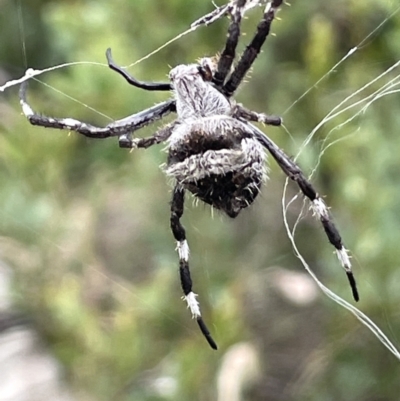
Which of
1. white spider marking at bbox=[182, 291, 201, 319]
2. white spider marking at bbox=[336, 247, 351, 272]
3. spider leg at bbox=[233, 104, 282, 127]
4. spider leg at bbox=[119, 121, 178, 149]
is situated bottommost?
white spider marking at bbox=[336, 247, 351, 272]

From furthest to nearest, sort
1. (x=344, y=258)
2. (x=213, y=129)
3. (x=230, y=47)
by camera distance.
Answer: (x=344, y=258) < (x=230, y=47) < (x=213, y=129)

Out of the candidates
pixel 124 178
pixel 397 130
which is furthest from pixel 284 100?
pixel 124 178

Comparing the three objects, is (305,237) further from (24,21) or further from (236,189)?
(24,21)

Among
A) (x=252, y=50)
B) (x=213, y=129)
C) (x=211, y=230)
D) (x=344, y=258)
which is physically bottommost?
(x=344, y=258)


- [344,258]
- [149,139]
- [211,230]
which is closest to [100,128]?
[149,139]

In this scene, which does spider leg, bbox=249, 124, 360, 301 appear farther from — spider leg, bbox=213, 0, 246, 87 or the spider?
spider leg, bbox=213, 0, 246, 87

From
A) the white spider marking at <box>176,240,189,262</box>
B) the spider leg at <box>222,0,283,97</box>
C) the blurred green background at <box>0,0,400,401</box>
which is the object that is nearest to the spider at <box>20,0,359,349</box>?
the spider leg at <box>222,0,283,97</box>

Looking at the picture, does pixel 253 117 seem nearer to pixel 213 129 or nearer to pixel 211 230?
pixel 213 129
